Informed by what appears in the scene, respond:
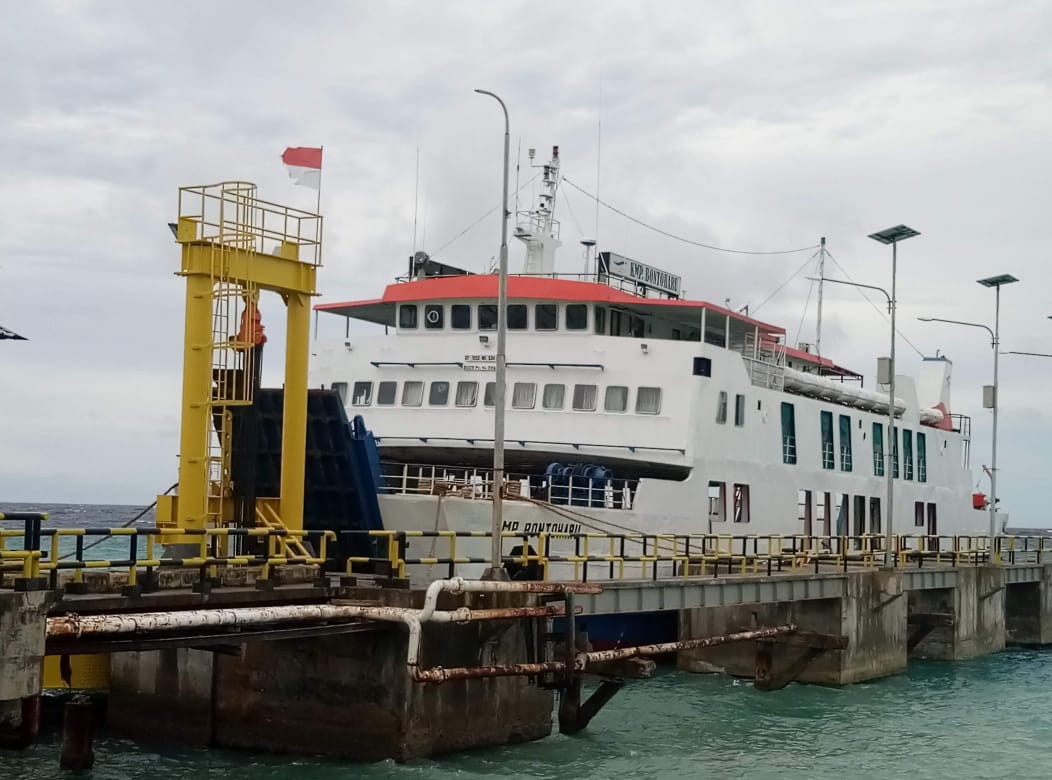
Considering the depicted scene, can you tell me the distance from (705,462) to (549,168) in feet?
31.3

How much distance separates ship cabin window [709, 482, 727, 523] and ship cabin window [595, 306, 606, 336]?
4385 millimetres

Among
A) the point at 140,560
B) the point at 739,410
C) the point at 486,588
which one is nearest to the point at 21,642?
the point at 140,560

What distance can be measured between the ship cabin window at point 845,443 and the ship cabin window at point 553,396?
11408mm

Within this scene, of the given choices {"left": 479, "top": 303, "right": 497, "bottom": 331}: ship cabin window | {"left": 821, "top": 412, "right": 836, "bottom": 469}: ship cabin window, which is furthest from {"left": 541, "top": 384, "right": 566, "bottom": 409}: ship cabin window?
{"left": 821, "top": 412, "right": 836, "bottom": 469}: ship cabin window

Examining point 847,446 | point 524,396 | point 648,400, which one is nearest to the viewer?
point 648,400

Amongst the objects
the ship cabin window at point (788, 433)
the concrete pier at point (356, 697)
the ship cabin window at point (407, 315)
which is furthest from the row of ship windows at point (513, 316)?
the concrete pier at point (356, 697)

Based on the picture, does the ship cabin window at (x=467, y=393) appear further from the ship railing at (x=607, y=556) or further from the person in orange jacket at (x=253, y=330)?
the person in orange jacket at (x=253, y=330)

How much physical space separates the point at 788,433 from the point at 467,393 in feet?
30.5

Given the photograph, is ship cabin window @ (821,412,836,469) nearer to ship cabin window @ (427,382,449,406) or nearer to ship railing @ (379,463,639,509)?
ship railing @ (379,463,639,509)

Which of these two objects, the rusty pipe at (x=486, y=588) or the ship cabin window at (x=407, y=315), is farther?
the ship cabin window at (x=407, y=315)

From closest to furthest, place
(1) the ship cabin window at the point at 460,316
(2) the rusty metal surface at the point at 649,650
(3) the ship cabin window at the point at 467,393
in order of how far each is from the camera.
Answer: (2) the rusty metal surface at the point at 649,650 < (3) the ship cabin window at the point at 467,393 < (1) the ship cabin window at the point at 460,316

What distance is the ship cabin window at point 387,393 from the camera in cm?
3083

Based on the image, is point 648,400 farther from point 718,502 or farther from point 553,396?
point 718,502

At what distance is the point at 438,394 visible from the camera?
30.5 m
